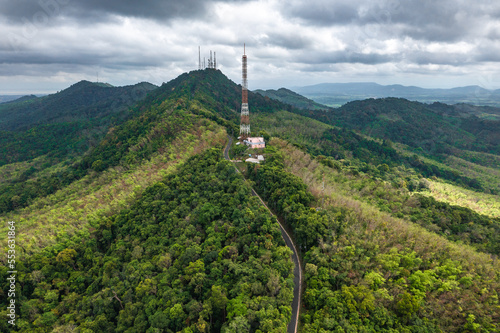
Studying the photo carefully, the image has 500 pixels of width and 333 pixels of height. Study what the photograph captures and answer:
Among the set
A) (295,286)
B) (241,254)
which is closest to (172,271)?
(241,254)

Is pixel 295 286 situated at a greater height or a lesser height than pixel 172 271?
lesser

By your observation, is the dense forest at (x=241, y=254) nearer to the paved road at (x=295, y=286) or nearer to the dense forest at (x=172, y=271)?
the dense forest at (x=172, y=271)

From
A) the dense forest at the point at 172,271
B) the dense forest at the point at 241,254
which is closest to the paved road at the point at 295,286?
the dense forest at the point at 241,254

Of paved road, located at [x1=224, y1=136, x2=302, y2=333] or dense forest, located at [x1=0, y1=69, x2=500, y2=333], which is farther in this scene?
dense forest, located at [x1=0, y1=69, x2=500, y2=333]

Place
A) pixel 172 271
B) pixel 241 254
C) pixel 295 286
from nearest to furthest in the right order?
pixel 295 286, pixel 172 271, pixel 241 254

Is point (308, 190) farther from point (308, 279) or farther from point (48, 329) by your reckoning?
point (48, 329)

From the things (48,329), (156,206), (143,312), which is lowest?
(48,329)

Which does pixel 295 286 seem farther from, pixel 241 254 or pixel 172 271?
pixel 172 271

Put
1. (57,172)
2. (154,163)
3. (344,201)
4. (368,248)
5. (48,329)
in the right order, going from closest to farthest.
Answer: (48,329)
(368,248)
(344,201)
(154,163)
(57,172)

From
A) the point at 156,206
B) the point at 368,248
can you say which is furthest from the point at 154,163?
the point at 368,248

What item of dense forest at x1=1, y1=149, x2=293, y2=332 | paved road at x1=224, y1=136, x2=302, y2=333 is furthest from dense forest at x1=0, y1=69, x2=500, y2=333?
Result: paved road at x1=224, y1=136, x2=302, y2=333

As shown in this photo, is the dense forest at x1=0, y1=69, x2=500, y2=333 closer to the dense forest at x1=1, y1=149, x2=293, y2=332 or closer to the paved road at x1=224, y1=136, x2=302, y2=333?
the dense forest at x1=1, y1=149, x2=293, y2=332
